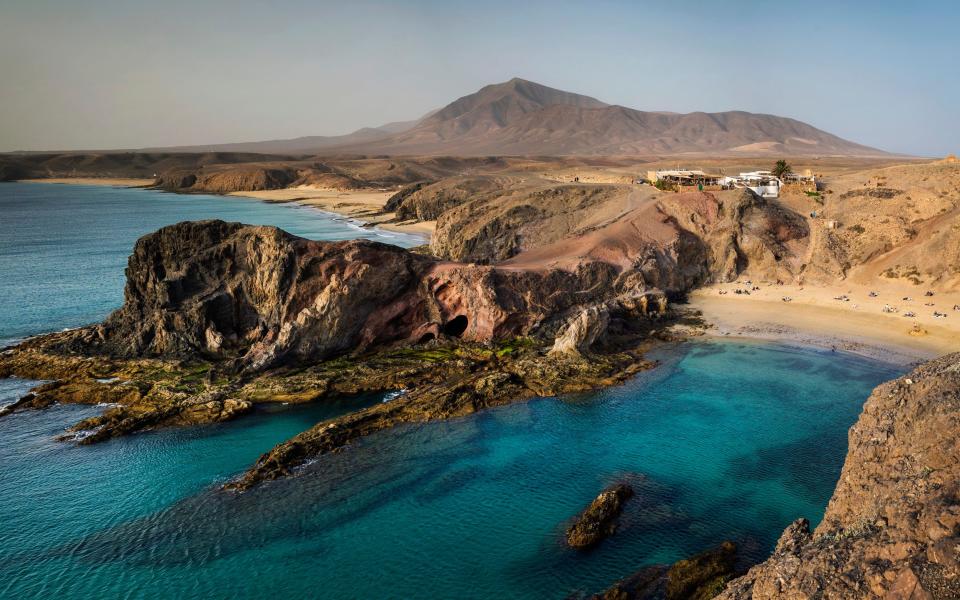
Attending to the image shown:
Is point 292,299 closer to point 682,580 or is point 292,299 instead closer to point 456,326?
point 456,326

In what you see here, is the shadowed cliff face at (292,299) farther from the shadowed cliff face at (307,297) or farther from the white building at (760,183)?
the white building at (760,183)

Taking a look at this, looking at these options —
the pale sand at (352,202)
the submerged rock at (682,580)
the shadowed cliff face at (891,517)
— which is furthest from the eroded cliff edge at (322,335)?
the pale sand at (352,202)

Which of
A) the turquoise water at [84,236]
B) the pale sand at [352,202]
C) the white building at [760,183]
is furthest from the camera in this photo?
the pale sand at [352,202]

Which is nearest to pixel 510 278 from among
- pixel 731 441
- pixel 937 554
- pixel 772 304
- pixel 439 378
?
pixel 439 378

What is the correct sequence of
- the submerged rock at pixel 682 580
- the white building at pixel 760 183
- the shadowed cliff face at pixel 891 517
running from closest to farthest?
the shadowed cliff face at pixel 891 517 → the submerged rock at pixel 682 580 → the white building at pixel 760 183

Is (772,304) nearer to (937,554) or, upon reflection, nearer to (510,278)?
(510,278)

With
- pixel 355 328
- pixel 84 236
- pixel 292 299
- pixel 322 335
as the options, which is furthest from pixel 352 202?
pixel 322 335

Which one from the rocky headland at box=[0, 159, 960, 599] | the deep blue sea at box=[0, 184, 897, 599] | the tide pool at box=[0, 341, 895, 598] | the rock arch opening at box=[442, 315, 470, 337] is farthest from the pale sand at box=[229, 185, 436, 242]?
the tide pool at box=[0, 341, 895, 598]
